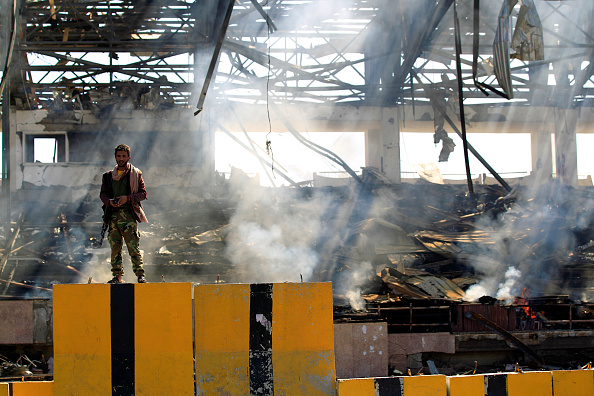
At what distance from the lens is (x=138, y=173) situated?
18.1 ft

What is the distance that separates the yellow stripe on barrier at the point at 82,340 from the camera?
370 centimetres

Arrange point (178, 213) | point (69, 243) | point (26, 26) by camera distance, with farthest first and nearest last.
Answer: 1. point (26, 26)
2. point (178, 213)
3. point (69, 243)

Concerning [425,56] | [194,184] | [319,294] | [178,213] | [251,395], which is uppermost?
[425,56]

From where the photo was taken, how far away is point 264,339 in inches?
151

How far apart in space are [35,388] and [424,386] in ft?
10.8

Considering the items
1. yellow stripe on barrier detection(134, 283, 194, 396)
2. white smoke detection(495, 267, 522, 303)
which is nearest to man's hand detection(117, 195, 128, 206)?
yellow stripe on barrier detection(134, 283, 194, 396)

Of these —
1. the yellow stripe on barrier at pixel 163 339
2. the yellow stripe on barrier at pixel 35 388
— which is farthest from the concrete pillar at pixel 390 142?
the yellow stripe on barrier at pixel 35 388

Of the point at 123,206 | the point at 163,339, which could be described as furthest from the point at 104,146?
the point at 163,339

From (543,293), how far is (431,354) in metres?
3.21

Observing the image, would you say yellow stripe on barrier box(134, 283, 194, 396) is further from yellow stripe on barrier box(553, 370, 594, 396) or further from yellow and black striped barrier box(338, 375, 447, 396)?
yellow stripe on barrier box(553, 370, 594, 396)

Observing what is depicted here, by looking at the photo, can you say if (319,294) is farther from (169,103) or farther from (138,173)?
(169,103)

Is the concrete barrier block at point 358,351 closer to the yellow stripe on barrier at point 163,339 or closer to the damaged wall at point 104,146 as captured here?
the yellow stripe on barrier at point 163,339

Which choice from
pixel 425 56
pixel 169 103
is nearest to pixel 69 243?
pixel 169 103

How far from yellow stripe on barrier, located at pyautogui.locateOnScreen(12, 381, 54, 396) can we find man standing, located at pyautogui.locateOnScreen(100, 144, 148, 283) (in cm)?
161
